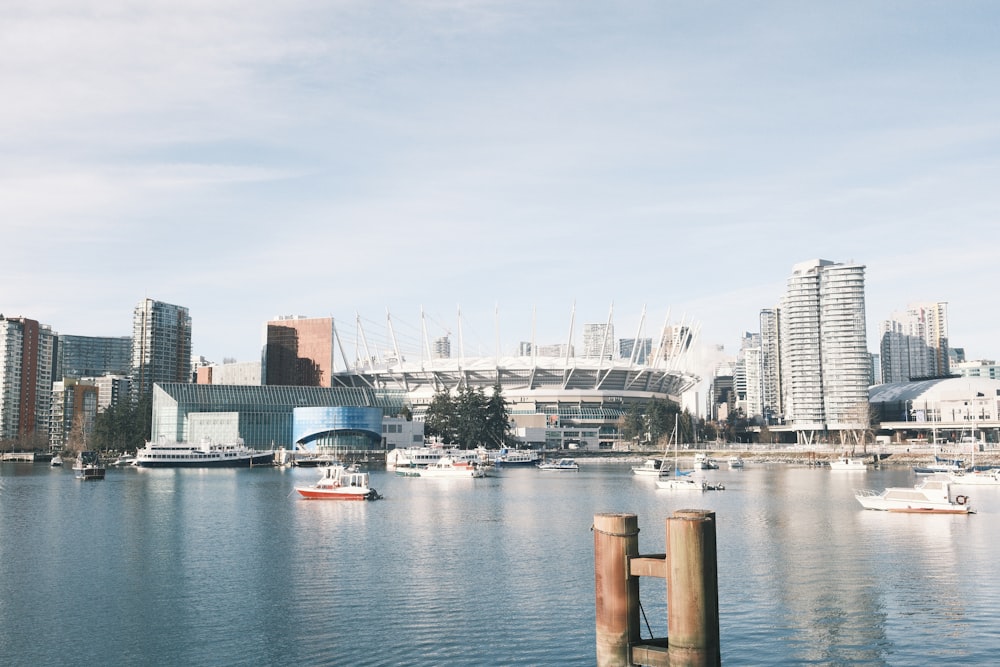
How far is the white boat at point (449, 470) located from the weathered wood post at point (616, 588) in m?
113

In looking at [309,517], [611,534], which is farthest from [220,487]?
[611,534]

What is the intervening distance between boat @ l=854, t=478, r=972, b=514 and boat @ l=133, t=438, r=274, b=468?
119m

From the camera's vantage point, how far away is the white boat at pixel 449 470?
132750 mm

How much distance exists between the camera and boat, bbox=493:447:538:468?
17688 centimetres

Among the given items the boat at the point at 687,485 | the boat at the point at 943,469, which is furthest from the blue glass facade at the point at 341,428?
the boat at the point at 943,469

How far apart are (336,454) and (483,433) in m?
28.9

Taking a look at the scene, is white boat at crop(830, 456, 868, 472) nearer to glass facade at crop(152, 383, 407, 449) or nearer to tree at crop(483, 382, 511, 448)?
tree at crop(483, 382, 511, 448)

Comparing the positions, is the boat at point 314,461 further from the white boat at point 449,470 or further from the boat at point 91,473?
the boat at point 91,473

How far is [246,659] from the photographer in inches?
1227

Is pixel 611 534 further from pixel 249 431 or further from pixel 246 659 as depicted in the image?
pixel 249 431

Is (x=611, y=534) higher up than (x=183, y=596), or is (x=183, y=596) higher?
(x=611, y=534)

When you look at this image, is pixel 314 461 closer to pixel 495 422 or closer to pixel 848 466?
pixel 495 422

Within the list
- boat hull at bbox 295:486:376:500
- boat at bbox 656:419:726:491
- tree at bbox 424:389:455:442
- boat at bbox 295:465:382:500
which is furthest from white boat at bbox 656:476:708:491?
tree at bbox 424:389:455:442

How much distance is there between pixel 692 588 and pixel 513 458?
6447 inches
